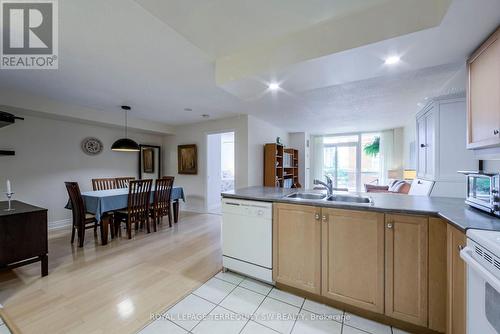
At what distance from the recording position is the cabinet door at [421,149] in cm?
290

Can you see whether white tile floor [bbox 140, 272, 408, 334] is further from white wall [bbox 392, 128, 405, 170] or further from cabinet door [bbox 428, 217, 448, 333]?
white wall [bbox 392, 128, 405, 170]

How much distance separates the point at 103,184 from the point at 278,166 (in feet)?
12.5

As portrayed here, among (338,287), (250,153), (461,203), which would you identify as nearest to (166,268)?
(338,287)

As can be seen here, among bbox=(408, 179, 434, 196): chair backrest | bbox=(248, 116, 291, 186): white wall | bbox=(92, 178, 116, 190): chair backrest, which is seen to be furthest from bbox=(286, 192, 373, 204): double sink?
bbox=(92, 178, 116, 190): chair backrest

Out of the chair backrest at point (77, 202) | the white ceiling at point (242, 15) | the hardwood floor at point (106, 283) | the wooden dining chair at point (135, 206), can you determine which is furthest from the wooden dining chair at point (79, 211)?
the white ceiling at point (242, 15)

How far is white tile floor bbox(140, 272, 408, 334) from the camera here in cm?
149

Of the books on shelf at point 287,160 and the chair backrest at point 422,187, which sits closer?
the chair backrest at point 422,187

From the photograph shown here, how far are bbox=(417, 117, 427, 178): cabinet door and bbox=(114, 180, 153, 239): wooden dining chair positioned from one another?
14.0 ft

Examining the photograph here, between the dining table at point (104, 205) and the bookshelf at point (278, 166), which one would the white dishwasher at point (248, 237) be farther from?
the bookshelf at point (278, 166)

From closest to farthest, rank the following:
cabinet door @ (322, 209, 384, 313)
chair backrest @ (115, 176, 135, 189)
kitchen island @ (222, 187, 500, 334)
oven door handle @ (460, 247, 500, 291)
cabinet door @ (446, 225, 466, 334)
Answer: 1. oven door handle @ (460, 247, 500, 291)
2. cabinet door @ (446, 225, 466, 334)
3. kitchen island @ (222, 187, 500, 334)
4. cabinet door @ (322, 209, 384, 313)
5. chair backrest @ (115, 176, 135, 189)

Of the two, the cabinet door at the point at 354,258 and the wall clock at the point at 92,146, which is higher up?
the wall clock at the point at 92,146

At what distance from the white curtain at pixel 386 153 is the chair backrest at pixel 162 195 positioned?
6090mm

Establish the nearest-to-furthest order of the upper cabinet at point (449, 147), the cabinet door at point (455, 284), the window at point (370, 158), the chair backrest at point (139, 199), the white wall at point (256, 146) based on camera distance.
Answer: the cabinet door at point (455, 284) < the upper cabinet at point (449, 147) < the chair backrest at point (139, 199) < the white wall at point (256, 146) < the window at point (370, 158)

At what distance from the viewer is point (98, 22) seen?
5.17ft
